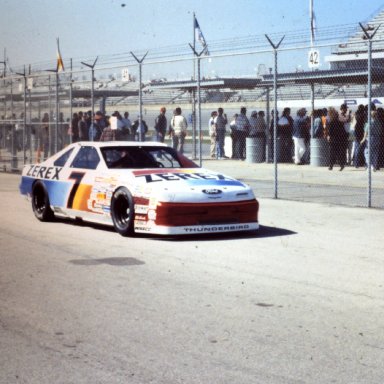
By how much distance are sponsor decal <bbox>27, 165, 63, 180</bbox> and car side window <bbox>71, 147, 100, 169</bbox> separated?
0.32 meters

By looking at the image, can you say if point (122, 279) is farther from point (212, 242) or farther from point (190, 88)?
point (190, 88)

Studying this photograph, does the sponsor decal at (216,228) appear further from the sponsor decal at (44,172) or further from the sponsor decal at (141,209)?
the sponsor decal at (44,172)

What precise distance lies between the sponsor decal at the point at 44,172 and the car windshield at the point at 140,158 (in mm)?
912

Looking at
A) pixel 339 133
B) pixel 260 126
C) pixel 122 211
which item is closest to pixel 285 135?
pixel 260 126

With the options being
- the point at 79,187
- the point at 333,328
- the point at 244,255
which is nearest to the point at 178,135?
the point at 79,187

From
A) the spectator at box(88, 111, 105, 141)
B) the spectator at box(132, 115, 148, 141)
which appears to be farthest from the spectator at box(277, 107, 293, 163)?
the spectator at box(88, 111, 105, 141)

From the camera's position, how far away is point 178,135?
2658 cm

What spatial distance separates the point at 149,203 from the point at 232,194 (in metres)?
1.01

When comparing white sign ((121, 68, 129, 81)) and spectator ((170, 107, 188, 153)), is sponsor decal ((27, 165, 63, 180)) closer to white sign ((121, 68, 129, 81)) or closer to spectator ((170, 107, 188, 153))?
white sign ((121, 68, 129, 81))

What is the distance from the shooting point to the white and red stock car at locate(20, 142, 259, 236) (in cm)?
983

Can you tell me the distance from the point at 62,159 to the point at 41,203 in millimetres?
718

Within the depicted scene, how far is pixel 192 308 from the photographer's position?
20.9 ft

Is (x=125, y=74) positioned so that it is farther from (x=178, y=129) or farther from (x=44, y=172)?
Answer: (x=178, y=129)

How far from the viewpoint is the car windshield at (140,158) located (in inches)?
432
